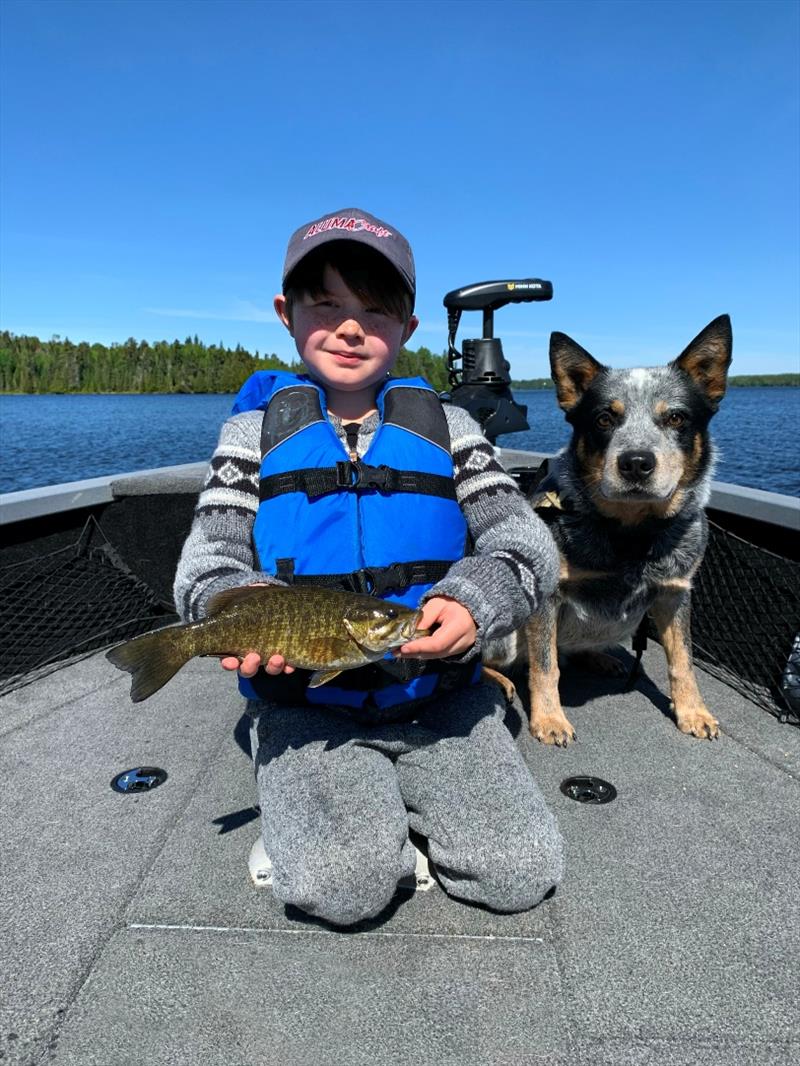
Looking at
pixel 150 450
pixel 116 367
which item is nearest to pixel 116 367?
pixel 116 367

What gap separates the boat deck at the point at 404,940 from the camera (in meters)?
1.84

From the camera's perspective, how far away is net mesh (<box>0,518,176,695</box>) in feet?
14.4

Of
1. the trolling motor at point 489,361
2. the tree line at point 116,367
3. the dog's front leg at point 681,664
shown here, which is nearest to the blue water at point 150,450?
the trolling motor at point 489,361

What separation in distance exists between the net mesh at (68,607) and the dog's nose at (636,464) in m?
3.39

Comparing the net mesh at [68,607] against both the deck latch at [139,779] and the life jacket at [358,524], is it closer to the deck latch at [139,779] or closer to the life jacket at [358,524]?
the deck latch at [139,779]

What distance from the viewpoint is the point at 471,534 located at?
292cm

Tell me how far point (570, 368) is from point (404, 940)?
2.68m

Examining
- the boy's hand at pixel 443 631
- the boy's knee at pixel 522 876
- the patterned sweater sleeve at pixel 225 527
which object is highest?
the patterned sweater sleeve at pixel 225 527

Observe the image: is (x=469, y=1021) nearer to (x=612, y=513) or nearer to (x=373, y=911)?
(x=373, y=911)

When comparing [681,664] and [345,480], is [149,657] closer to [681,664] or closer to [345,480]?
[345,480]

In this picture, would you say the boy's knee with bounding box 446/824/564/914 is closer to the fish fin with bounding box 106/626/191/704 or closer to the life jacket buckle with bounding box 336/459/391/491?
the fish fin with bounding box 106/626/191/704

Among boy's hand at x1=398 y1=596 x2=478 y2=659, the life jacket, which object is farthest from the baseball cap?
boy's hand at x1=398 y1=596 x2=478 y2=659

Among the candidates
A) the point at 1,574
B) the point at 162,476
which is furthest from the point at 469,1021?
the point at 162,476

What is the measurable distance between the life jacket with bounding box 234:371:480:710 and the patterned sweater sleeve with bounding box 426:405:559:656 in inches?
4.9
